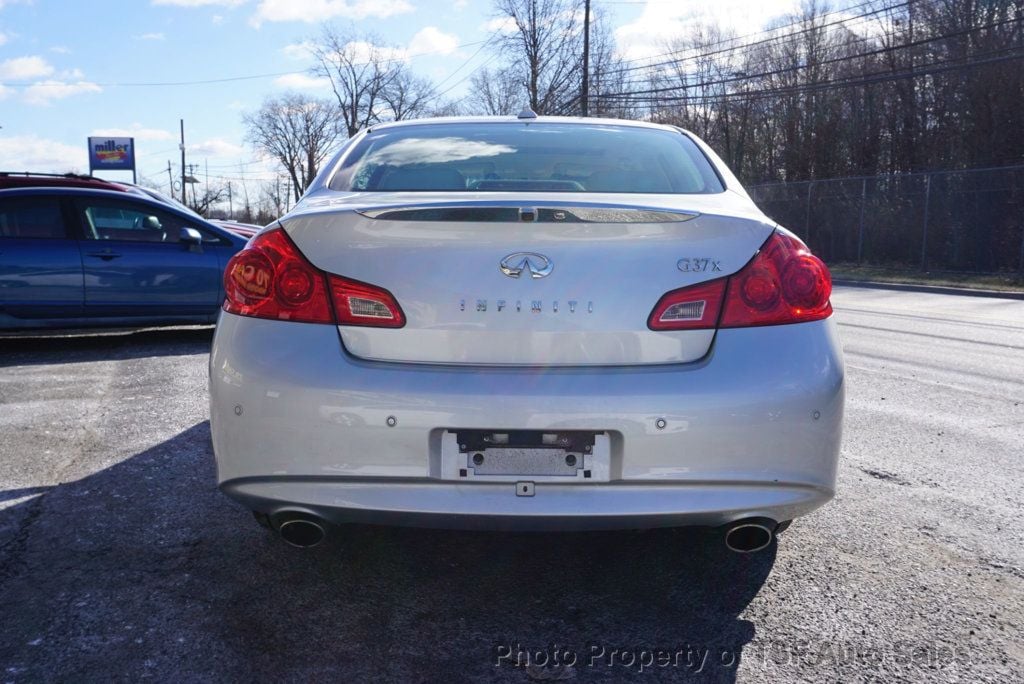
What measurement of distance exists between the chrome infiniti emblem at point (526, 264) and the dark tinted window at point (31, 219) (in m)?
6.96

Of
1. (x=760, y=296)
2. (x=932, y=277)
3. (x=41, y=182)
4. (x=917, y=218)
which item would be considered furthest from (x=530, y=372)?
(x=917, y=218)

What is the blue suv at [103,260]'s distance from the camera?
7852 mm

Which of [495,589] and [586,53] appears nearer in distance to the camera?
[495,589]

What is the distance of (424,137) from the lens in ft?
11.5

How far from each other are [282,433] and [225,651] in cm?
61

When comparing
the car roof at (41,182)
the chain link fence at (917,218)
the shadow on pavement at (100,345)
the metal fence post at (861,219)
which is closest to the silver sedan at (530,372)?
the shadow on pavement at (100,345)

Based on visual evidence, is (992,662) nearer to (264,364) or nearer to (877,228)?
(264,364)

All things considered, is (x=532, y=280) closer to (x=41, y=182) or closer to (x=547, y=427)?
(x=547, y=427)

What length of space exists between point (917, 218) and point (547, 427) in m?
24.7

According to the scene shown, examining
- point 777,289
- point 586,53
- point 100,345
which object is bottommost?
point 100,345

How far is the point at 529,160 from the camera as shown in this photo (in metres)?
3.31

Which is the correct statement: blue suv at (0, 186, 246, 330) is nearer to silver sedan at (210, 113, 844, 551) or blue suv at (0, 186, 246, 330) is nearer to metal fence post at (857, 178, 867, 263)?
silver sedan at (210, 113, 844, 551)

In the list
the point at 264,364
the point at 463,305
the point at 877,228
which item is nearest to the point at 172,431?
the point at 264,364

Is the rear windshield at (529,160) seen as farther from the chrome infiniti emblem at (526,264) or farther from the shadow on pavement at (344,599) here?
the shadow on pavement at (344,599)
